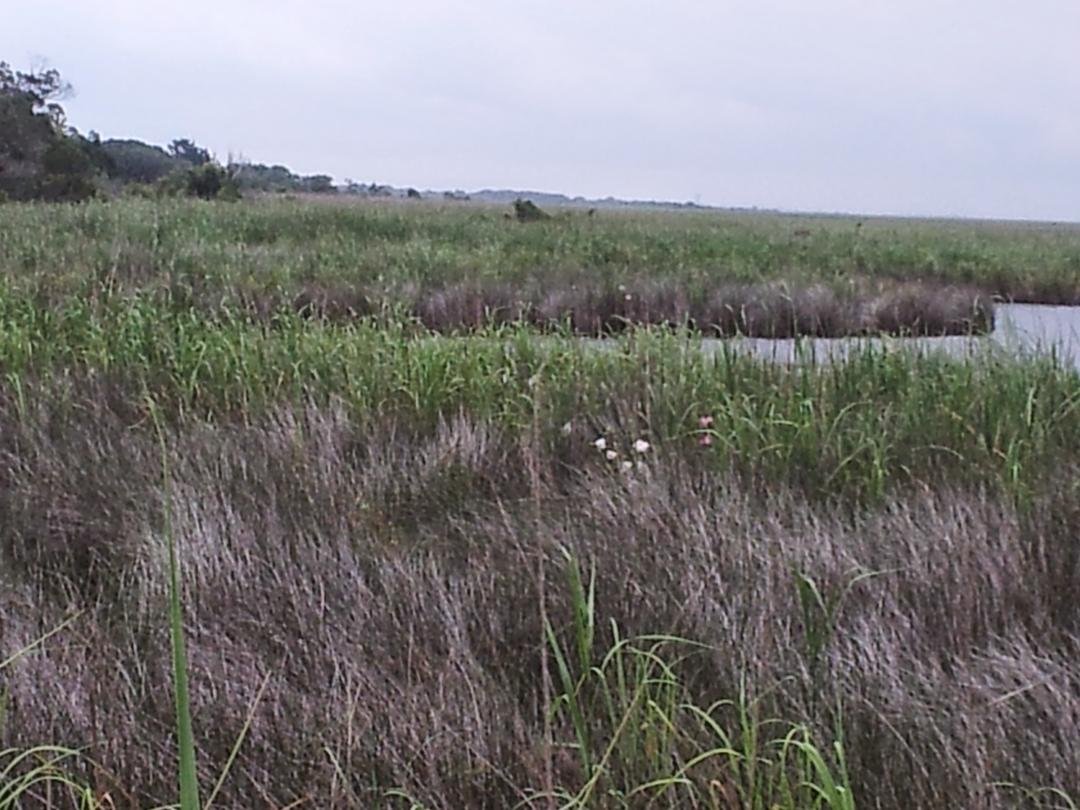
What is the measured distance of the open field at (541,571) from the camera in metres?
1.39

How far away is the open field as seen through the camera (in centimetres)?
139

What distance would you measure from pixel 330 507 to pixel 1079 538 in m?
1.83

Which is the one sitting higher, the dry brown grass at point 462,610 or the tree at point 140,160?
the tree at point 140,160

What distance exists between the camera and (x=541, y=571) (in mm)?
1304

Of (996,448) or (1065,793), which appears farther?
(996,448)

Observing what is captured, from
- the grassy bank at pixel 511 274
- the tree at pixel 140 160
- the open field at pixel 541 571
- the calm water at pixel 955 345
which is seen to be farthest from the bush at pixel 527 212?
the tree at pixel 140 160

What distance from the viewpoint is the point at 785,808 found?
1.19m

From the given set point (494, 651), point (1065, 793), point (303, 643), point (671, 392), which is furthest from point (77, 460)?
point (1065, 793)

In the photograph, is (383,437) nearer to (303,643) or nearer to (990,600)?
(303,643)

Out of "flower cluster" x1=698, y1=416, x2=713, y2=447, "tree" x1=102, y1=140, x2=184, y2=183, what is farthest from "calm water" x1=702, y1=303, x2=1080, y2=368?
"tree" x1=102, y1=140, x2=184, y2=183

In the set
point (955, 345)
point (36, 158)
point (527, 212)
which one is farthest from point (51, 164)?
point (955, 345)

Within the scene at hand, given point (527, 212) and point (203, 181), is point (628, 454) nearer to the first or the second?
point (527, 212)

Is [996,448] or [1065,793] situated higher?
[996,448]

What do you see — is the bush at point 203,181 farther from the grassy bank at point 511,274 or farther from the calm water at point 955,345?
the calm water at point 955,345
